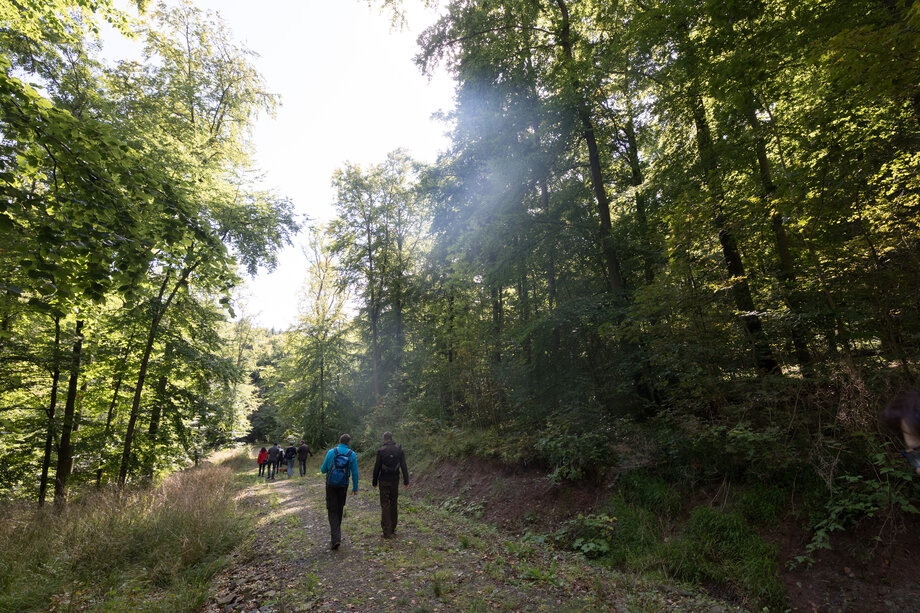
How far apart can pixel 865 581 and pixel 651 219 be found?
865cm

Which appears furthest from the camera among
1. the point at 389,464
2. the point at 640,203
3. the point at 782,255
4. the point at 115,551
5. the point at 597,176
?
the point at 640,203

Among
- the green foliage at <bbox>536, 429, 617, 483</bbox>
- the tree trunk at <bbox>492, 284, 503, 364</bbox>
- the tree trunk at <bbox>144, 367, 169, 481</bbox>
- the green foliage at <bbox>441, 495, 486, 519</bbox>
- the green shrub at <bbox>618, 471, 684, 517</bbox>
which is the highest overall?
the tree trunk at <bbox>492, 284, 503, 364</bbox>

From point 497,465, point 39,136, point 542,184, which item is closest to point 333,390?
point 497,465

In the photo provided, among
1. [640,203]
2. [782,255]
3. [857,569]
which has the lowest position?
[857,569]

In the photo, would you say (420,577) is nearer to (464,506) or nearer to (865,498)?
(464,506)

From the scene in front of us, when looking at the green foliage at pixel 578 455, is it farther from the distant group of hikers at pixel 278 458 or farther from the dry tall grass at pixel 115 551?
the distant group of hikers at pixel 278 458

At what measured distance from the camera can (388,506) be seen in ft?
24.7

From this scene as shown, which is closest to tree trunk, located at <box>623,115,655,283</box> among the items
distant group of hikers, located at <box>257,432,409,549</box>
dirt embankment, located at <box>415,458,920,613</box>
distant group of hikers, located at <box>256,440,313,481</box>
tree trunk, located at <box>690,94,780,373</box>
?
tree trunk, located at <box>690,94,780,373</box>

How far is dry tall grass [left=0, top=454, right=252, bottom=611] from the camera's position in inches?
201

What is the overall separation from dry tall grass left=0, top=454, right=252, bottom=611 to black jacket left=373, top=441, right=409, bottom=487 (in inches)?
118

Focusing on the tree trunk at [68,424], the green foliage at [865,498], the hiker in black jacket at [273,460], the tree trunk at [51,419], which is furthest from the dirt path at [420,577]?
the hiker in black jacket at [273,460]

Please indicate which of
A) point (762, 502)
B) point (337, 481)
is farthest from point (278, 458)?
point (762, 502)

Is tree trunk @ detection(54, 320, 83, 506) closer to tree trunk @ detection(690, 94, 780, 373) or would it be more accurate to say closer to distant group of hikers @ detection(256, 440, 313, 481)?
distant group of hikers @ detection(256, 440, 313, 481)

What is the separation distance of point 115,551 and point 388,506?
15.0 ft
